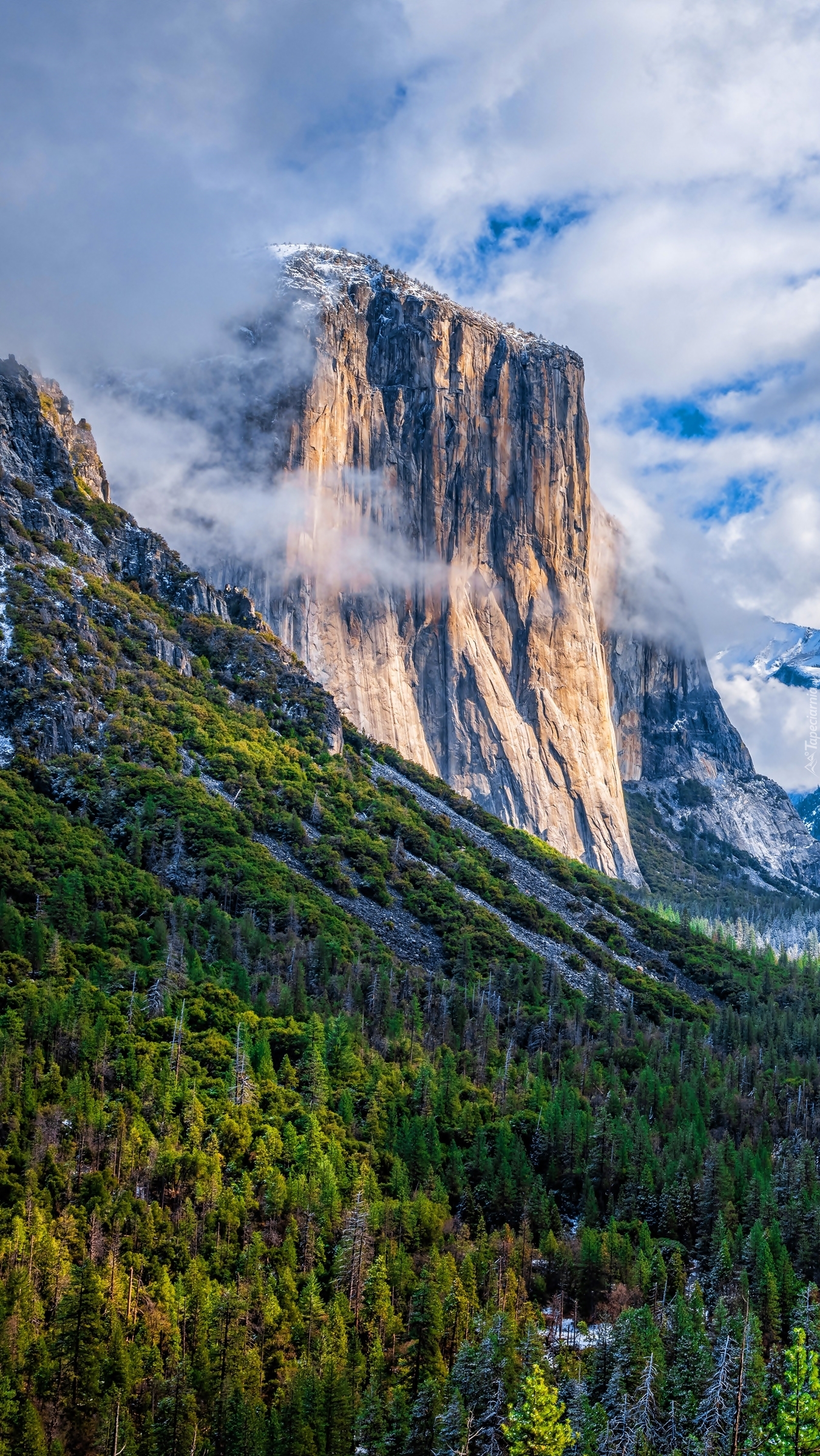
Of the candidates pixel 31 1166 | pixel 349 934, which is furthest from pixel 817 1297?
pixel 349 934

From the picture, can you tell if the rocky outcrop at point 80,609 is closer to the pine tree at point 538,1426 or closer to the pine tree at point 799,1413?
the pine tree at point 538,1426

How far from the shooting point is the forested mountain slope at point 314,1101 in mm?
56750

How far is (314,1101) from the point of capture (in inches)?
3406

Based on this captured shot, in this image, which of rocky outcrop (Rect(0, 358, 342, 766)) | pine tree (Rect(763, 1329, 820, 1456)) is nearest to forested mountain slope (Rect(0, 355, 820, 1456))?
rocky outcrop (Rect(0, 358, 342, 766))

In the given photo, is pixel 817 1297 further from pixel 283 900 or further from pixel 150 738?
pixel 150 738

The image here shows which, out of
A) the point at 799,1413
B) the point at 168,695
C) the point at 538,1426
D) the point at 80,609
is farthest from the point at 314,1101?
the point at 80,609

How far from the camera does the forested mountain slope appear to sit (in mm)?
56750

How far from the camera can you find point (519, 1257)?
74750 mm

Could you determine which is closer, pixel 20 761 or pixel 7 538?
pixel 20 761

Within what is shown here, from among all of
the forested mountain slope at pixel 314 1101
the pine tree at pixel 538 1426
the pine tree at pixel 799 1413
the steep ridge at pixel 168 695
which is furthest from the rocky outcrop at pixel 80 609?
the pine tree at pixel 799 1413

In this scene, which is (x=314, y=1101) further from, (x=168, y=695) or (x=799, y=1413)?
(x=168, y=695)

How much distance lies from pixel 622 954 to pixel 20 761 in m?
81.0

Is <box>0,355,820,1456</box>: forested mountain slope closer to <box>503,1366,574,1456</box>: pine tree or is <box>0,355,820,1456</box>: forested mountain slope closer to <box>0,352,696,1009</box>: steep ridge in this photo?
<box>503,1366,574,1456</box>: pine tree

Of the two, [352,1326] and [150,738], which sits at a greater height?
[150,738]
